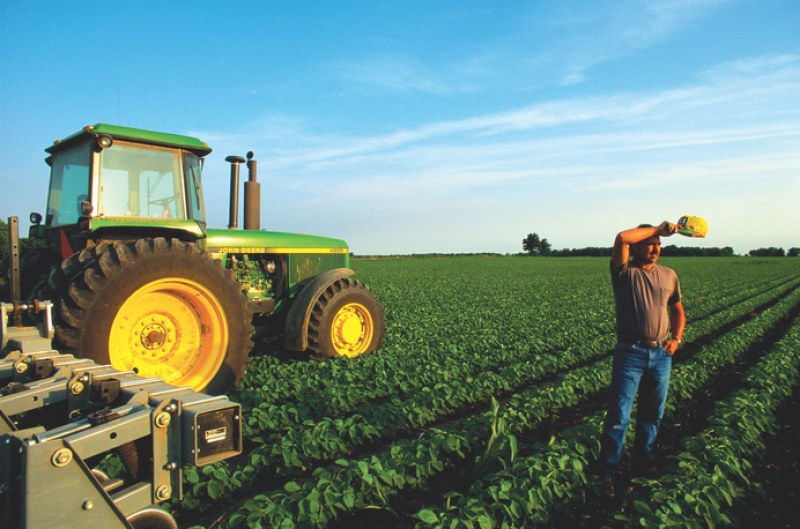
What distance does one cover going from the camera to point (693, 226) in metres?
3.51

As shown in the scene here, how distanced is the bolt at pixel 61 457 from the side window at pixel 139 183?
3.57 meters

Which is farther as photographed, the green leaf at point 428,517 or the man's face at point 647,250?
the man's face at point 647,250

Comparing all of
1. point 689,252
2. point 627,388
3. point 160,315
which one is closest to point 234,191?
point 160,315

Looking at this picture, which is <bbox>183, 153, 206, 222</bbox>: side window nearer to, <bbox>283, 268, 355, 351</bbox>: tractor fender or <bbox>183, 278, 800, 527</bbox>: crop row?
<bbox>283, 268, 355, 351</bbox>: tractor fender

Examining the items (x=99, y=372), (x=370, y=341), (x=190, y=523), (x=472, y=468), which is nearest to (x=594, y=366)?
(x=370, y=341)

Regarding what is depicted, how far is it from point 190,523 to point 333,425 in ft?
5.25

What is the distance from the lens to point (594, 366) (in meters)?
7.48

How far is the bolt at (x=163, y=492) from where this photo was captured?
7.38 feet

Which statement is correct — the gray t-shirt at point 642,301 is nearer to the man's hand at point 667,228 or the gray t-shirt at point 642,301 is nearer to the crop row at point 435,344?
the man's hand at point 667,228

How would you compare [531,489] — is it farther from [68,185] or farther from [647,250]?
[68,185]

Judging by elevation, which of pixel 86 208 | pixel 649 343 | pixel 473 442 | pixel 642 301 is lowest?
pixel 473 442

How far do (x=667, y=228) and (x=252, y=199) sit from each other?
5076mm

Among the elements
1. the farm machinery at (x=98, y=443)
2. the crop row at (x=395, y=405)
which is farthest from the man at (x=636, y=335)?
the farm machinery at (x=98, y=443)

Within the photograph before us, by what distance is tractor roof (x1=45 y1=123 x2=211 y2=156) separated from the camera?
4905 mm
